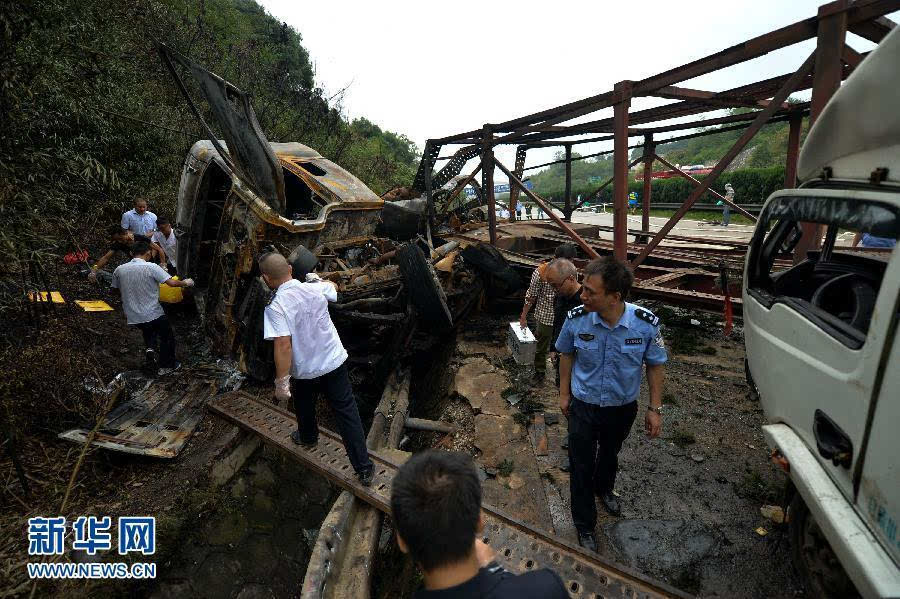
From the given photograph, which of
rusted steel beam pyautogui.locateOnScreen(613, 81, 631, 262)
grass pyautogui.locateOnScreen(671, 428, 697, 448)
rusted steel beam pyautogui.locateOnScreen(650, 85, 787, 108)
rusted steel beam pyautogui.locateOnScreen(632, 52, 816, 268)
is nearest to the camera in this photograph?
rusted steel beam pyautogui.locateOnScreen(632, 52, 816, 268)

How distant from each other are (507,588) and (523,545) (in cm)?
155

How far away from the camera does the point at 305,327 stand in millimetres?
2691

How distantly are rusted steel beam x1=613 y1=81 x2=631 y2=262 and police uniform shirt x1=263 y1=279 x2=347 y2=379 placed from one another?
302 cm

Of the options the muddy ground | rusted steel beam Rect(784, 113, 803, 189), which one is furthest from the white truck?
rusted steel beam Rect(784, 113, 803, 189)

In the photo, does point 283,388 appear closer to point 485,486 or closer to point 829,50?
point 485,486

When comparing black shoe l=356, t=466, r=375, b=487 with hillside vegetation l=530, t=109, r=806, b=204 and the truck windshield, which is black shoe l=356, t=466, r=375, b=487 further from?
hillside vegetation l=530, t=109, r=806, b=204

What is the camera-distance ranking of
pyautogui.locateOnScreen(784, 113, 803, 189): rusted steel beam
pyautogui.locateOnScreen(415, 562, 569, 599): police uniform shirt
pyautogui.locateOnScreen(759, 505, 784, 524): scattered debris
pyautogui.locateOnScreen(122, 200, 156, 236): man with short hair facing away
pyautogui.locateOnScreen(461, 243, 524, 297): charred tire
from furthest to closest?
1. pyautogui.locateOnScreen(122, 200, 156, 236): man with short hair facing away
2. pyautogui.locateOnScreen(461, 243, 524, 297): charred tire
3. pyautogui.locateOnScreen(784, 113, 803, 189): rusted steel beam
4. pyautogui.locateOnScreen(759, 505, 784, 524): scattered debris
5. pyautogui.locateOnScreen(415, 562, 569, 599): police uniform shirt

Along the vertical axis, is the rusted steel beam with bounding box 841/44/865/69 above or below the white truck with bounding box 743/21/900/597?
above

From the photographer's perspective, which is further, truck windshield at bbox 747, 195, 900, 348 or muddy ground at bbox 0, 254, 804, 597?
muddy ground at bbox 0, 254, 804, 597

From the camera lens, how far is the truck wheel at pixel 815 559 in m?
1.61

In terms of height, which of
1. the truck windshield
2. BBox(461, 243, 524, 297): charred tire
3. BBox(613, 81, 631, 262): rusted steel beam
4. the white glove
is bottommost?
the white glove

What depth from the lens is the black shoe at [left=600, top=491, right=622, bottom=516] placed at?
8.77 feet

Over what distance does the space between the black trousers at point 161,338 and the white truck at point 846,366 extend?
219 inches

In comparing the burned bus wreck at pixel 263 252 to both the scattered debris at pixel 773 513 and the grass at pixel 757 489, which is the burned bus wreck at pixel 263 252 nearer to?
the grass at pixel 757 489
